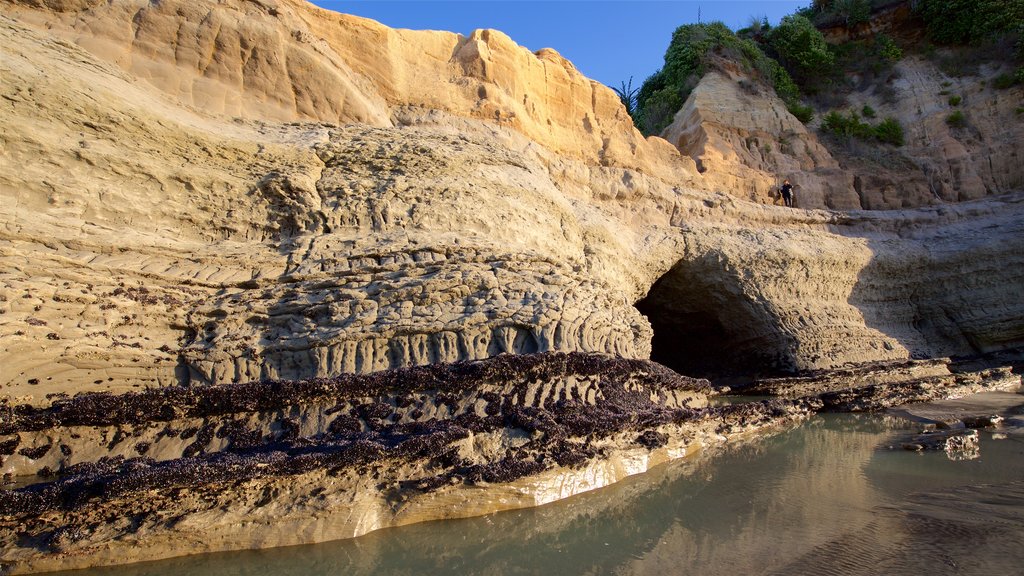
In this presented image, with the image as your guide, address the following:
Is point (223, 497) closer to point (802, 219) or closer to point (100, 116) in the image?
point (100, 116)

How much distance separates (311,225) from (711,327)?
10603 mm

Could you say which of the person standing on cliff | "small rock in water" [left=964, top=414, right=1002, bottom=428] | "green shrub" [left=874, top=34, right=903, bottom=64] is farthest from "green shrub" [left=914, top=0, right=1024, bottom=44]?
"small rock in water" [left=964, top=414, right=1002, bottom=428]

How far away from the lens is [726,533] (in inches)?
153

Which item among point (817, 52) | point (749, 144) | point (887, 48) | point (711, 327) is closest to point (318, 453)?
point (711, 327)

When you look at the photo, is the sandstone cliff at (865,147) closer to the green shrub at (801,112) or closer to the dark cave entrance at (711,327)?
the green shrub at (801,112)

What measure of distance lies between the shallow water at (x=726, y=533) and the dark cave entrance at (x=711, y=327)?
25.0 ft

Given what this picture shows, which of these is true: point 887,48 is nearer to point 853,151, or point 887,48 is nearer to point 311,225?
point 853,151

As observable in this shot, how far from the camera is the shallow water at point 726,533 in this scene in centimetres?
334

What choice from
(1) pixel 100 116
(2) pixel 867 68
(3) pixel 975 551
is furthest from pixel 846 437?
(2) pixel 867 68

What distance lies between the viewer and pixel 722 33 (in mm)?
19766

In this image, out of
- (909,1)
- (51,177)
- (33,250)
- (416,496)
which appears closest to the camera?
(416,496)

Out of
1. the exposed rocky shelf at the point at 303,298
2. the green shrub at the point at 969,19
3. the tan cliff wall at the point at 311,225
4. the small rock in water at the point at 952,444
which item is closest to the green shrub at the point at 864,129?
the green shrub at the point at 969,19

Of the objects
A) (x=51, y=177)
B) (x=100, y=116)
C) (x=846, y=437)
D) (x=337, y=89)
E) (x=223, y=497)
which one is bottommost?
(x=846, y=437)

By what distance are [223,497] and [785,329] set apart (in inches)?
472
